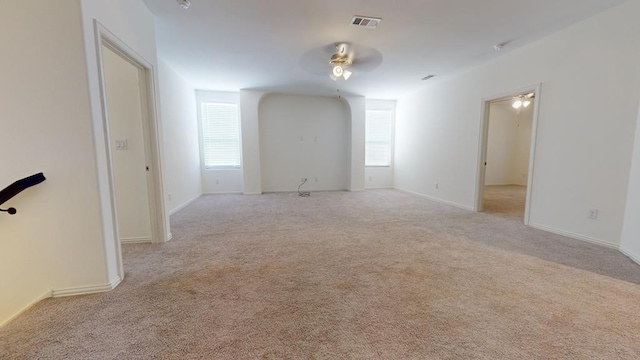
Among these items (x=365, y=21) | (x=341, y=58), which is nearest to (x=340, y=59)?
(x=341, y=58)

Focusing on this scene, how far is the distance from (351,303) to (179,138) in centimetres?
467

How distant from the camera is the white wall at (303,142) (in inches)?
254

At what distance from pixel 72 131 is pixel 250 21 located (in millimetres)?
2092

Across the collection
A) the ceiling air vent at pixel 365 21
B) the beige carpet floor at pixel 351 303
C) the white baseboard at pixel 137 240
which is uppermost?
the ceiling air vent at pixel 365 21

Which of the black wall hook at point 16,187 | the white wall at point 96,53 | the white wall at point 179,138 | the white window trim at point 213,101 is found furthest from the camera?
the white window trim at point 213,101

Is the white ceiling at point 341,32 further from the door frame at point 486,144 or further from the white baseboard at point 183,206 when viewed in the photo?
the white baseboard at point 183,206

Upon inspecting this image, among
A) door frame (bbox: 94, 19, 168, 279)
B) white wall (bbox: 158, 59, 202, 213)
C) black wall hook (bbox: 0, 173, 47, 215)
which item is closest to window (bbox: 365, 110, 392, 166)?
white wall (bbox: 158, 59, 202, 213)

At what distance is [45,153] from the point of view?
1.70 meters

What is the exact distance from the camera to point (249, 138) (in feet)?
19.8

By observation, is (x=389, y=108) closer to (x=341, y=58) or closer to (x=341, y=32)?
(x=341, y=58)

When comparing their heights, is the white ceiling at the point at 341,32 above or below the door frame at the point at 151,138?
above

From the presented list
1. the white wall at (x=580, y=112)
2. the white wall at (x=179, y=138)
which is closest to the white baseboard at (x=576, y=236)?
the white wall at (x=580, y=112)

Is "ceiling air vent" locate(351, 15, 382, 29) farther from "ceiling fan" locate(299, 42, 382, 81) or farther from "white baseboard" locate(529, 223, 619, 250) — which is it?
"white baseboard" locate(529, 223, 619, 250)

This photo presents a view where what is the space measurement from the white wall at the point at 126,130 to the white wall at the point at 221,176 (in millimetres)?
3318
